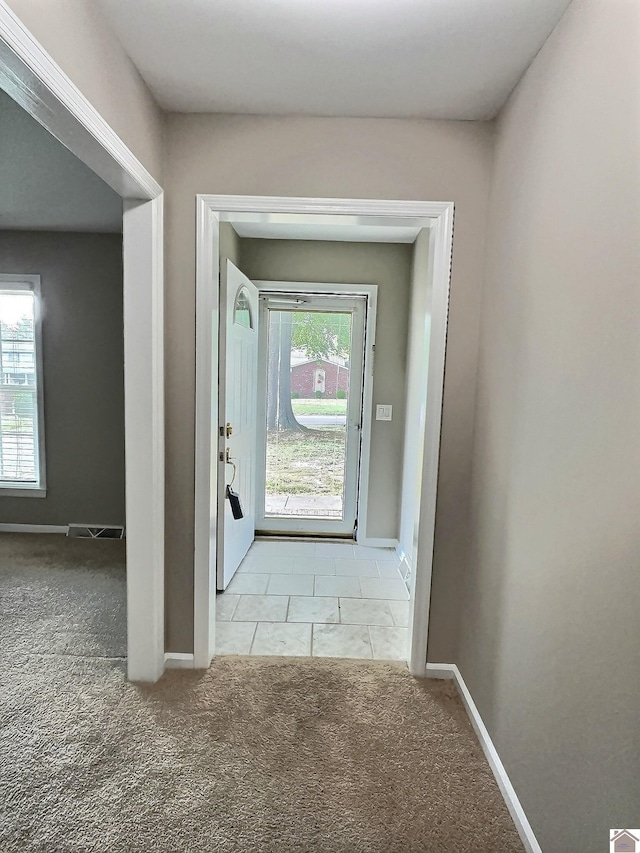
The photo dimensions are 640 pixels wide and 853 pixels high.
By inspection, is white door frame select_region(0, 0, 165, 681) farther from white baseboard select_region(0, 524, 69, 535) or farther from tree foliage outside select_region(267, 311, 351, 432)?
white baseboard select_region(0, 524, 69, 535)

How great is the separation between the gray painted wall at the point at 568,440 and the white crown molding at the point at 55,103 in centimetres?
130

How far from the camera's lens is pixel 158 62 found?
164cm

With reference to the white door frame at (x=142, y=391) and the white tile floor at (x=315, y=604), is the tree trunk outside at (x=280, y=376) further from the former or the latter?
the white door frame at (x=142, y=391)

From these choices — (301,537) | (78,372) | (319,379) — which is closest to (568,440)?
(319,379)

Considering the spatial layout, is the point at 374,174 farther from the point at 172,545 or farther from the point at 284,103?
the point at 172,545

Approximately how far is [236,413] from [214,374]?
39.3 inches

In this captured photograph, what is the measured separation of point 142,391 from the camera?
1960mm

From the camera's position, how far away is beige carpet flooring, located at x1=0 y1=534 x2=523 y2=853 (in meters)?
1.44

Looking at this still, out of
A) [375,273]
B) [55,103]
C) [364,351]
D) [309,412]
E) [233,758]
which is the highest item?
[375,273]

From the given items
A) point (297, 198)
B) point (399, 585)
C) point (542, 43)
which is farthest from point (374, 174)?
point (399, 585)

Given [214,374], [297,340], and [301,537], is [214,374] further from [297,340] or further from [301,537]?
[301,537]

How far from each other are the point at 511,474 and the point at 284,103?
1645 mm

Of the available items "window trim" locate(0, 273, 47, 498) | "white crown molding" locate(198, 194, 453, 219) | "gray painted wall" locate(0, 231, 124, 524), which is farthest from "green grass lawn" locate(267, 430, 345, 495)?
"white crown molding" locate(198, 194, 453, 219)

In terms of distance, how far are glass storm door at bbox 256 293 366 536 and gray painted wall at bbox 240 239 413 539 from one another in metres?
0.19
